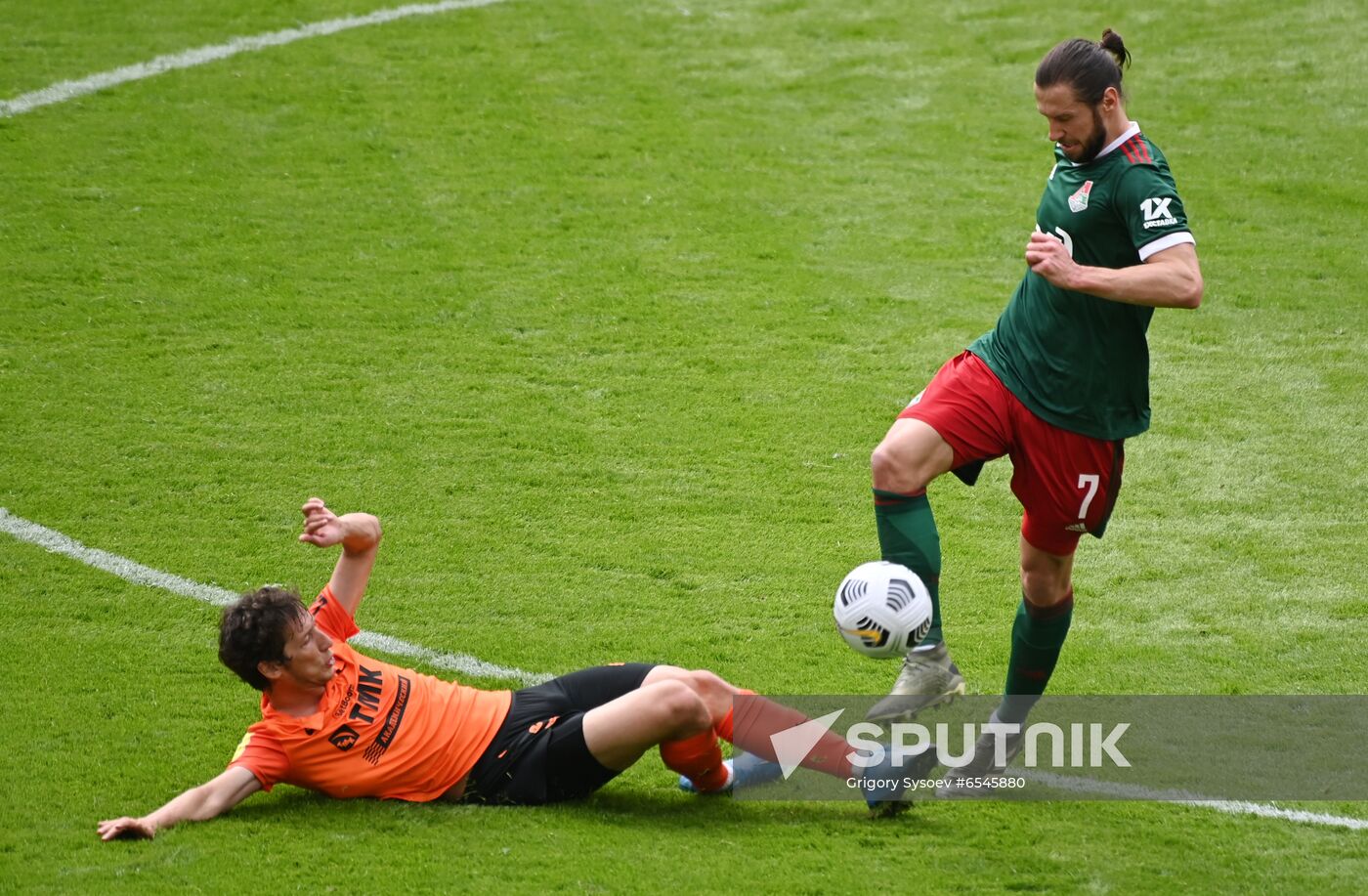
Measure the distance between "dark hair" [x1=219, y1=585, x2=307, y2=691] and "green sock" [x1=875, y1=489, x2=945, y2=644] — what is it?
1.72 metres

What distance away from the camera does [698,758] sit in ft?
15.1

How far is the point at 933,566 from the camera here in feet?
15.0

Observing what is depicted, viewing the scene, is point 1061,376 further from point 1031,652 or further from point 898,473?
point 1031,652

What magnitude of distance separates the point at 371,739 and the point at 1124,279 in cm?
252

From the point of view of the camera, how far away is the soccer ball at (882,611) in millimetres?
4359

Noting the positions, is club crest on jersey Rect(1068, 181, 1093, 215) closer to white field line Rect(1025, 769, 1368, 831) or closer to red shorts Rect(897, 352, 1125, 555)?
red shorts Rect(897, 352, 1125, 555)

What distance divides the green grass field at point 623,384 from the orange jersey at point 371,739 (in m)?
0.10

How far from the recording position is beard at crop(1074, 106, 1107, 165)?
4562 millimetres

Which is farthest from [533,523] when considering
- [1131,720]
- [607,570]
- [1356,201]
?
[1356,201]

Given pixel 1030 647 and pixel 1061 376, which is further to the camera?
pixel 1030 647

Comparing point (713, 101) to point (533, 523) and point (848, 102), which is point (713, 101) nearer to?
point (848, 102)

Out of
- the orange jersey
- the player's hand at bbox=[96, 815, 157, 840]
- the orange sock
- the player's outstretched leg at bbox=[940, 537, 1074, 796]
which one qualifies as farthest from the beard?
the player's hand at bbox=[96, 815, 157, 840]

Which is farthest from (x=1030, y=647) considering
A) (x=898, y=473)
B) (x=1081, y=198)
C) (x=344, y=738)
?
(x=344, y=738)

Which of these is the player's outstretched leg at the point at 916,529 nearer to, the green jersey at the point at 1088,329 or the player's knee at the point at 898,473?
the player's knee at the point at 898,473
